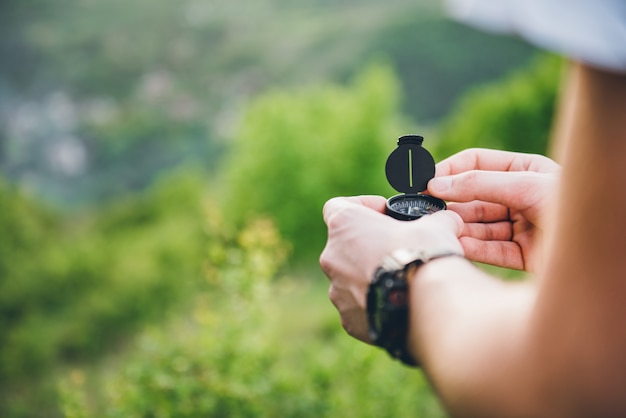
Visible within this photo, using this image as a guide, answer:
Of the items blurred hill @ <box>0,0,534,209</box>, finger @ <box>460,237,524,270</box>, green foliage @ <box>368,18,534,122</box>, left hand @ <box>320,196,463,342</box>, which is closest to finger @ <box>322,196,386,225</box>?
left hand @ <box>320,196,463,342</box>

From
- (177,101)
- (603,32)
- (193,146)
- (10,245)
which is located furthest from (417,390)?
(177,101)

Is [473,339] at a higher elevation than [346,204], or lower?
lower

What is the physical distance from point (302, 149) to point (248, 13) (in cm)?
7253

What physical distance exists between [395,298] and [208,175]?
61.8m

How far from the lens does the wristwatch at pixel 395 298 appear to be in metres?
1.23

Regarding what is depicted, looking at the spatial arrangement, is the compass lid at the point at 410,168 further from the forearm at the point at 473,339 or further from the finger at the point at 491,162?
the forearm at the point at 473,339

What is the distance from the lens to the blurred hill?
61812 millimetres

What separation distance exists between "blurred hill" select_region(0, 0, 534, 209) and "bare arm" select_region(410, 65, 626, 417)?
5751 cm

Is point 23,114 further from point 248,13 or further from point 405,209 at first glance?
point 405,209

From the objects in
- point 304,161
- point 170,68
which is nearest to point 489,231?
point 304,161

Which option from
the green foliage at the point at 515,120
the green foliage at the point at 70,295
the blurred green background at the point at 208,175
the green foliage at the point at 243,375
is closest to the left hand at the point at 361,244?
the green foliage at the point at 243,375

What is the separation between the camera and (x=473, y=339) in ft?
3.34

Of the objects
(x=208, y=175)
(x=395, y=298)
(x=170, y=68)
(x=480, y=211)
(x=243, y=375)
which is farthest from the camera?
(x=170, y=68)

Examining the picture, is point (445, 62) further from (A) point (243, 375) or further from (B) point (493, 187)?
(B) point (493, 187)
